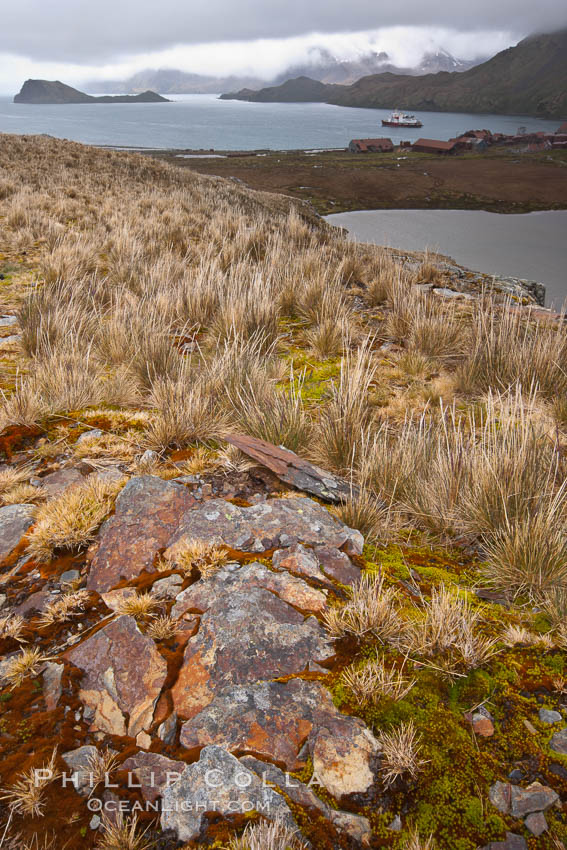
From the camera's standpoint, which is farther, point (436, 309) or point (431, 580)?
point (436, 309)

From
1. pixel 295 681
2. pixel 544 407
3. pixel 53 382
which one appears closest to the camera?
pixel 295 681

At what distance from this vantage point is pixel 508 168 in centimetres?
4656

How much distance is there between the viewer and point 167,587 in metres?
1.65

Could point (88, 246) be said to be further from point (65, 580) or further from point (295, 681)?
point (295, 681)

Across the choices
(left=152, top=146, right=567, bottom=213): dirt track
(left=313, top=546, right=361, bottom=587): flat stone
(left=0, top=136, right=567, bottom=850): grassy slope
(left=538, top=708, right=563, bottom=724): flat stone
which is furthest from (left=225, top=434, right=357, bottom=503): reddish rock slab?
(left=152, top=146, right=567, bottom=213): dirt track

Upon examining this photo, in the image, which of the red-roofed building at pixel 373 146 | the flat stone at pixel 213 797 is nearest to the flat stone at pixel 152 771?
the flat stone at pixel 213 797

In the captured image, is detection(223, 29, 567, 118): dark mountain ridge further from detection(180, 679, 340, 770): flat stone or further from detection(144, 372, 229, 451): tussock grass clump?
detection(180, 679, 340, 770): flat stone

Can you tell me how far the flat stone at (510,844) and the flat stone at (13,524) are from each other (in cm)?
190

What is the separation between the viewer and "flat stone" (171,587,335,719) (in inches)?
52.4

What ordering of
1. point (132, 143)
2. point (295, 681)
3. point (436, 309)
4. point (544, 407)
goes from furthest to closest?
1. point (132, 143)
2. point (436, 309)
3. point (544, 407)
4. point (295, 681)

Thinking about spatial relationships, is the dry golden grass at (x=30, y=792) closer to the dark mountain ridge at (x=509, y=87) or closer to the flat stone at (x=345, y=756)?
the flat stone at (x=345, y=756)

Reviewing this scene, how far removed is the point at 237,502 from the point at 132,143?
93.9 m

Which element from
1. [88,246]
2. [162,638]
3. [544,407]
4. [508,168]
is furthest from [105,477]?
[508,168]

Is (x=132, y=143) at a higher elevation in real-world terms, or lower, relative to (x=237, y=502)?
higher
